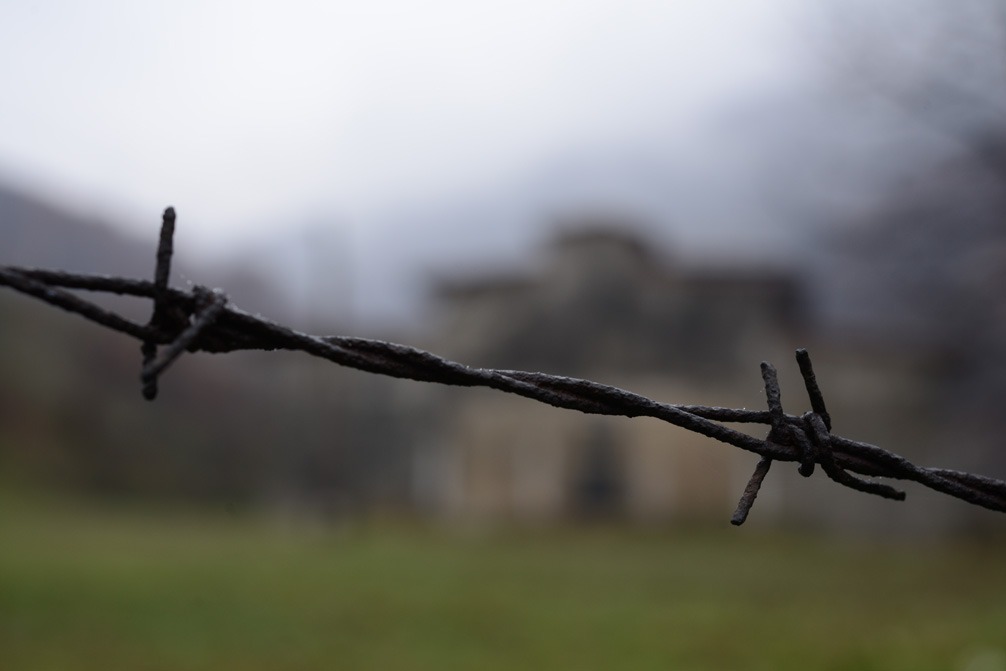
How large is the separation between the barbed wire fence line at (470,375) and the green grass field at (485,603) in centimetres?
317

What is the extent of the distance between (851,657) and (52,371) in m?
30.0

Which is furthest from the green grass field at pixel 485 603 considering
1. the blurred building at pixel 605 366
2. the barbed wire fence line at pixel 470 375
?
the barbed wire fence line at pixel 470 375

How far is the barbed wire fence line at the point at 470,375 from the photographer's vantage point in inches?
42.3

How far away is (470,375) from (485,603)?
28.8 feet

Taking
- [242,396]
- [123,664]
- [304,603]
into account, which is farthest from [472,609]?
[242,396]

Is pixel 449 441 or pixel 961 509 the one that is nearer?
pixel 961 509

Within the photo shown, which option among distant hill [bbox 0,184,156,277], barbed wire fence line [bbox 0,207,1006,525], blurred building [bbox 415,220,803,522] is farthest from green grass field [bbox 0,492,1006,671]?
distant hill [bbox 0,184,156,277]

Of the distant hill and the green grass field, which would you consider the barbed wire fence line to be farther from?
the distant hill

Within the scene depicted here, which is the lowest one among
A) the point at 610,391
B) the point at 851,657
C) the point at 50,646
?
the point at 50,646

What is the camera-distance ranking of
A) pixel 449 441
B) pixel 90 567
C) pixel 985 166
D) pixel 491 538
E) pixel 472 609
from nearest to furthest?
1. pixel 472 609
2. pixel 985 166
3. pixel 90 567
4. pixel 491 538
5. pixel 449 441

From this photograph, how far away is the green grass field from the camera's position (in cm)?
666

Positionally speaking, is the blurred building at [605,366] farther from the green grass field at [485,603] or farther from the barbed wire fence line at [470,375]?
the barbed wire fence line at [470,375]

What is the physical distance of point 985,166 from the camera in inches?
428

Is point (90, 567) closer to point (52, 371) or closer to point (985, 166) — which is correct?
point (985, 166)
